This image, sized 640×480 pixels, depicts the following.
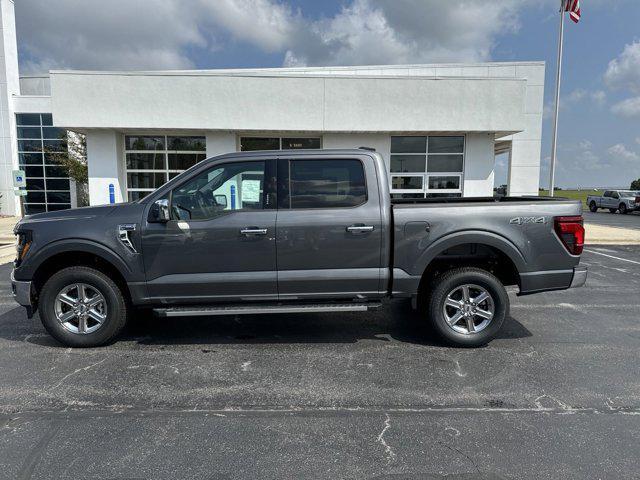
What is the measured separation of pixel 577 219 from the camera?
4.61 m

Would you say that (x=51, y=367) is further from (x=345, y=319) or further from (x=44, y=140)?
(x=44, y=140)

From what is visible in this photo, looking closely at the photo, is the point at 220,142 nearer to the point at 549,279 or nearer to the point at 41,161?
the point at 549,279

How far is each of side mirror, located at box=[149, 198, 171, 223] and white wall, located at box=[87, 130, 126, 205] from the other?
12.1 metres

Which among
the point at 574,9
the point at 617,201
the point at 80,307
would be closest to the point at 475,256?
the point at 80,307

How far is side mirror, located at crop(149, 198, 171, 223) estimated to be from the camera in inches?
170

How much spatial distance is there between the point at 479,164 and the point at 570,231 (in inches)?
463

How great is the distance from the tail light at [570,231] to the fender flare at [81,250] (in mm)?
4487

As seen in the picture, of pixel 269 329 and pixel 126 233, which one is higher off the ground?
pixel 126 233

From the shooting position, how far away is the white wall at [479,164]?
51.0 ft

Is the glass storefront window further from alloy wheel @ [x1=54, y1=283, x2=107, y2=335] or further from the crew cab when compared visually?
the crew cab

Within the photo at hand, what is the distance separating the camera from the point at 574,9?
2050 centimetres

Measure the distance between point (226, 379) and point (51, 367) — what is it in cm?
178

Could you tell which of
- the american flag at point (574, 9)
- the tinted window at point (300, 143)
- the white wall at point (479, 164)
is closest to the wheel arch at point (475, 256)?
the white wall at point (479, 164)

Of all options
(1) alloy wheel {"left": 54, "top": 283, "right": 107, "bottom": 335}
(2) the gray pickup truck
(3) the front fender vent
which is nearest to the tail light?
(2) the gray pickup truck
